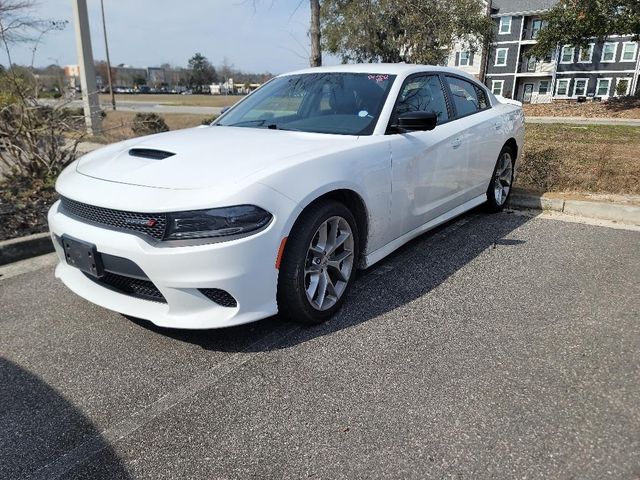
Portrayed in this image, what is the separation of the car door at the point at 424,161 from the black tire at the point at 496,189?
1021 millimetres

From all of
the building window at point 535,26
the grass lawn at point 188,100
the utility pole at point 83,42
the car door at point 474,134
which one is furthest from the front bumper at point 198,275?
the building window at point 535,26

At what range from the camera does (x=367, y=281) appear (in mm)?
3795

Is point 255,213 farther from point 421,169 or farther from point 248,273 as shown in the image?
point 421,169

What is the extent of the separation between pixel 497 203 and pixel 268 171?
3.62 m

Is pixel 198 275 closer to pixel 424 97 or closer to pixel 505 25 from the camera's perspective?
pixel 424 97

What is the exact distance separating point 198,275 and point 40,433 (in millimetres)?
973

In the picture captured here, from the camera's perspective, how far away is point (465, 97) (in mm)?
4738

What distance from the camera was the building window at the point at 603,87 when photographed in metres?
44.0

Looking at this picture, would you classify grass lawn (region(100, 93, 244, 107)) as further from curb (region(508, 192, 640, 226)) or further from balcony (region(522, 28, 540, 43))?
curb (region(508, 192, 640, 226))

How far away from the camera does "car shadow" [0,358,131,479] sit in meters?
2.02

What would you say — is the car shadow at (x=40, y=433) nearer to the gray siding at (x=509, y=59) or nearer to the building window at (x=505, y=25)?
the gray siding at (x=509, y=59)

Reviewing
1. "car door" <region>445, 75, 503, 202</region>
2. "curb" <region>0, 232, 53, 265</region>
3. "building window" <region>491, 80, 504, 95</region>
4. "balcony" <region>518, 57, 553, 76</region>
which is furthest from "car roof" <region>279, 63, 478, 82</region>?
"building window" <region>491, 80, 504, 95</region>

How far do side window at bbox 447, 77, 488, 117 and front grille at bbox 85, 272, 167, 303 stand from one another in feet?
10.1

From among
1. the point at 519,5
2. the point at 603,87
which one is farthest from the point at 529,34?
the point at 603,87
